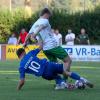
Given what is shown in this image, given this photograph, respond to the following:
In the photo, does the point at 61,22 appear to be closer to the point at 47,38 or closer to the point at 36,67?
the point at 47,38

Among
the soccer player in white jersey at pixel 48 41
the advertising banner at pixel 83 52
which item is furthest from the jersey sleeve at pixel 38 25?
the advertising banner at pixel 83 52

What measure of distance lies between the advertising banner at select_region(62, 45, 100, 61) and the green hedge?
14.1 metres

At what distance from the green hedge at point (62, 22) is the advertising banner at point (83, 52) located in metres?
14.1

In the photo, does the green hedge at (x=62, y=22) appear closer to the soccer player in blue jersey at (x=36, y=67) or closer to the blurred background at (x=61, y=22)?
the blurred background at (x=61, y=22)

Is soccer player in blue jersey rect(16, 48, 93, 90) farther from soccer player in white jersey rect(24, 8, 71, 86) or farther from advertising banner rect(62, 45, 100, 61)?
advertising banner rect(62, 45, 100, 61)

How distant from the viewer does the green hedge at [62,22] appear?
49.5 meters

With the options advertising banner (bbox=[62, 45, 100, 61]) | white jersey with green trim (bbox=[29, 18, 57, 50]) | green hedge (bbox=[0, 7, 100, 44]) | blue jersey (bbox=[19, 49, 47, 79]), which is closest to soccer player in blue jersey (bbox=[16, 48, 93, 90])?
blue jersey (bbox=[19, 49, 47, 79])

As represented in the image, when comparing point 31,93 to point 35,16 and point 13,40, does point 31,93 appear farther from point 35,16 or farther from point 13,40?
point 35,16

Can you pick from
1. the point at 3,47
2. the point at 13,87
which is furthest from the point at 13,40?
the point at 13,87

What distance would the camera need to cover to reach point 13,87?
14.7 metres

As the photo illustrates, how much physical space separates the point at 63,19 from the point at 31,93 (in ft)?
123

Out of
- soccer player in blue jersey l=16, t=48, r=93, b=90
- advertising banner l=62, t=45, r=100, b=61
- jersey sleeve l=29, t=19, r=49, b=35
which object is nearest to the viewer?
soccer player in blue jersey l=16, t=48, r=93, b=90

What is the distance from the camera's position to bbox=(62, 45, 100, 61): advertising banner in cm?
3466

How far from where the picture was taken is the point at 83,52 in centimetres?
3497
